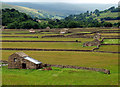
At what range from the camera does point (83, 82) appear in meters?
25.8

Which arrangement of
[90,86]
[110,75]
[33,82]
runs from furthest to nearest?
[110,75], [33,82], [90,86]

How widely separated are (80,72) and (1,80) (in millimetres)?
9670

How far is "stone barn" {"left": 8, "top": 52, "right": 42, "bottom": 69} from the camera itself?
107 ft

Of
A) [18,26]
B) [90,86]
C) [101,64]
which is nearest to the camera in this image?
[90,86]

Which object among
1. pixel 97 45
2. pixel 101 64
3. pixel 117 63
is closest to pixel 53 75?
pixel 101 64

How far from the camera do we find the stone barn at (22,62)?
3262cm

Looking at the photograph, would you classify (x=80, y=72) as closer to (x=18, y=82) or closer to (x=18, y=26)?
(x=18, y=82)

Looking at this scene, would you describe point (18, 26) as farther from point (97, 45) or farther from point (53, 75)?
point (53, 75)

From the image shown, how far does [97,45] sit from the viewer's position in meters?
60.2

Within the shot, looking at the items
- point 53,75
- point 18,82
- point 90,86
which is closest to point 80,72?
point 53,75

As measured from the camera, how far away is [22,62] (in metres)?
33.4

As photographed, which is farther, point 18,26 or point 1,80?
point 18,26

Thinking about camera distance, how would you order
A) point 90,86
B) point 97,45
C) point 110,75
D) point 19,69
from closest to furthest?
point 90,86
point 110,75
point 19,69
point 97,45

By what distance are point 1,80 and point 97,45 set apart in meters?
37.1
